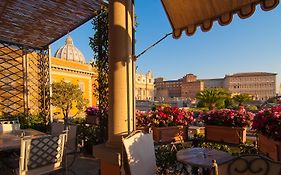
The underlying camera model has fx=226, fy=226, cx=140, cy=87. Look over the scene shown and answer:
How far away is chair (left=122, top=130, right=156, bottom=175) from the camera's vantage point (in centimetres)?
193

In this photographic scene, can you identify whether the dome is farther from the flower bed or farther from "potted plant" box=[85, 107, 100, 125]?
the flower bed

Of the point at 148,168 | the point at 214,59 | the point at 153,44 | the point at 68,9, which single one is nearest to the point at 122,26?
the point at 153,44

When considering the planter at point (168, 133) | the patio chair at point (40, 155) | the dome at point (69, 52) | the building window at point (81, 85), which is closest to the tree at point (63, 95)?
the building window at point (81, 85)

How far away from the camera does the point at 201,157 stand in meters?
2.11

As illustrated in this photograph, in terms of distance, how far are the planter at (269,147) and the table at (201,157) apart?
0.54m

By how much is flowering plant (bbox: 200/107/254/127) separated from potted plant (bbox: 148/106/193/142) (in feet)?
1.28

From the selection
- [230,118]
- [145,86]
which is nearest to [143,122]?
[230,118]

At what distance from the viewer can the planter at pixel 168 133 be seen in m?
3.49

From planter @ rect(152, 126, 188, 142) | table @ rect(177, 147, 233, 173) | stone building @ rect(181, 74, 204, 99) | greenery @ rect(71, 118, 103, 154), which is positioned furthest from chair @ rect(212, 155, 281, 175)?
stone building @ rect(181, 74, 204, 99)

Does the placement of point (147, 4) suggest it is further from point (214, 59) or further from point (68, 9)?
point (214, 59)

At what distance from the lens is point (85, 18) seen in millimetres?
4637

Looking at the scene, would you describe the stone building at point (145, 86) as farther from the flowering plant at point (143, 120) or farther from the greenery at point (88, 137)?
the flowering plant at point (143, 120)

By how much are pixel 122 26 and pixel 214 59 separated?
603 inches

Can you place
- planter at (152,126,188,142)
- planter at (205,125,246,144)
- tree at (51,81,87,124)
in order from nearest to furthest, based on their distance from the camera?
planter at (205,125,246,144)
planter at (152,126,188,142)
tree at (51,81,87,124)
